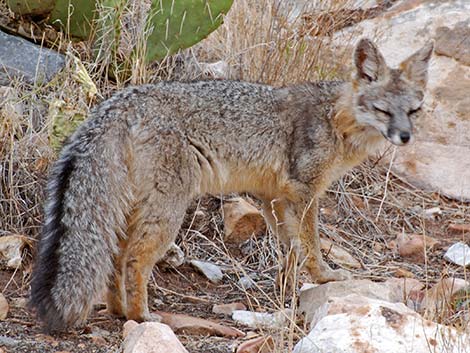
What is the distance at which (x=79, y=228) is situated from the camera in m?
4.58

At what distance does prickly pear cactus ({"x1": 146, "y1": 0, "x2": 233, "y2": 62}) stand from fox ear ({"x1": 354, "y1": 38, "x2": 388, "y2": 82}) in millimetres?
1356

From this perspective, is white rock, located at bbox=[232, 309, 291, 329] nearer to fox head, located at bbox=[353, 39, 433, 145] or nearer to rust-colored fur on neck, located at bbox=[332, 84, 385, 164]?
rust-colored fur on neck, located at bbox=[332, 84, 385, 164]

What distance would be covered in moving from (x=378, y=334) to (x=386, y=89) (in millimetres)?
2190

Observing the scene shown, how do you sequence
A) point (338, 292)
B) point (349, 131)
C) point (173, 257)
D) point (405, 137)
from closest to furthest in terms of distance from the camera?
point (338, 292) < point (405, 137) < point (349, 131) < point (173, 257)

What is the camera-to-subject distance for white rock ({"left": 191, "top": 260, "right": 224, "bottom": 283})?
20.0 feet

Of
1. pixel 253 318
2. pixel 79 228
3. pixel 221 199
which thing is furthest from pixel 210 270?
pixel 79 228

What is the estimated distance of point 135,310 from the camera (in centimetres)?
492

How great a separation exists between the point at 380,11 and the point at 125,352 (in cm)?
578

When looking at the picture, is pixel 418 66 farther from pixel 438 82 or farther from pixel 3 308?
pixel 3 308

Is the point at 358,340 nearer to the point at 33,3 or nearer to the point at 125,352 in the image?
the point at 125,352

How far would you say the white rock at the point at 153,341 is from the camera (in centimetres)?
377

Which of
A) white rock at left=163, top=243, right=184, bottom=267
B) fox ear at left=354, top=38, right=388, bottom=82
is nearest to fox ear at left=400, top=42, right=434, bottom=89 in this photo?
fox ear at left=354, top=38, right=388, bottom=82

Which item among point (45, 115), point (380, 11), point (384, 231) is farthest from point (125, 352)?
point (380, 11)

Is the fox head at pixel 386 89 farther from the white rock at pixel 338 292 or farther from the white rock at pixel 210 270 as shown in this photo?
the white rock at pixel 210 270
